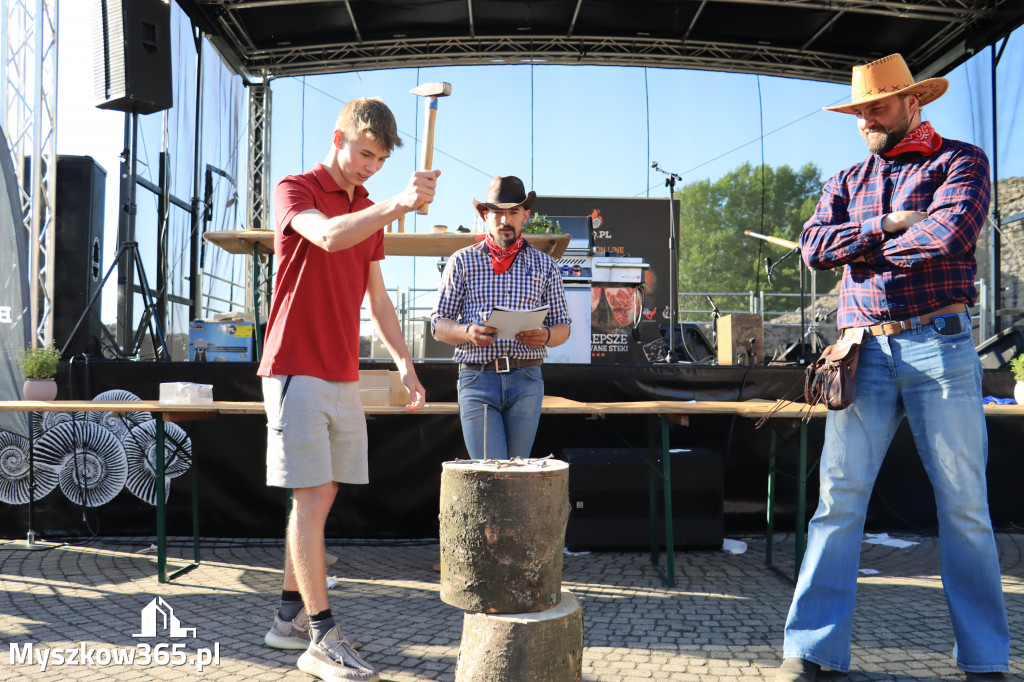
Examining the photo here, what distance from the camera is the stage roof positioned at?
845 cm

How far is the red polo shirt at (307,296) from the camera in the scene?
92.4 inches

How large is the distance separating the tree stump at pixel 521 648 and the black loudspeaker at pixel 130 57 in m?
5.42

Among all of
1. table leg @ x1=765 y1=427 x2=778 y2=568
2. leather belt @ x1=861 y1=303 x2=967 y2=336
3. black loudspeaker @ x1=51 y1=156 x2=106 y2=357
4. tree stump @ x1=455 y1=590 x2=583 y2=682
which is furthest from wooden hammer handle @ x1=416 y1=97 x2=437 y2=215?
black loudspeaker @ x1=51 y1=156 x2=106 y2=357

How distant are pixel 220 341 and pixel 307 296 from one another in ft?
10.6

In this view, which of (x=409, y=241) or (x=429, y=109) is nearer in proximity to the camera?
(x=429, y=109)

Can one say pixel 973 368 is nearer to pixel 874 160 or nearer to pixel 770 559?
pixel 874 160

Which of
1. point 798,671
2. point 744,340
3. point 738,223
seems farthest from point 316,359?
point 738,223

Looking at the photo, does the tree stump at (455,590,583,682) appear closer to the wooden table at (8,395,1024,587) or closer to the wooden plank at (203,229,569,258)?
the wooden table at (8,395,1024,587)

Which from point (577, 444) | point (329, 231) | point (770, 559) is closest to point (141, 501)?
point (577, 444)

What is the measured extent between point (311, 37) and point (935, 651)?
927cm

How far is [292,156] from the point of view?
10531 mm

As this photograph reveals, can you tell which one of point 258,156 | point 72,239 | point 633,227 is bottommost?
point 72,239

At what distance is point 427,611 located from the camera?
3244 millimetres

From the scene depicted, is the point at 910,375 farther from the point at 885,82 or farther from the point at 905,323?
the point at 885,82
